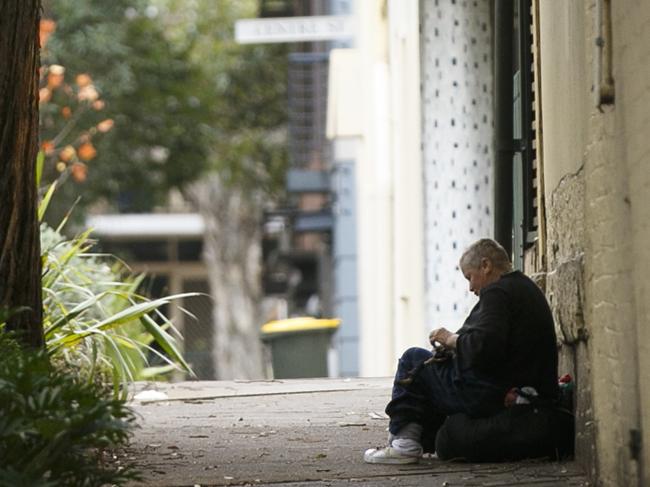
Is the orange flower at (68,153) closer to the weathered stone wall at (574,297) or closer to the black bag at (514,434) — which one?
the weathered stone wall at (574,297)

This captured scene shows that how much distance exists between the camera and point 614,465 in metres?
6.87

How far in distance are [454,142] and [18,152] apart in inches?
268

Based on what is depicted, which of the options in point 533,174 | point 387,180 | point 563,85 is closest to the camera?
point 563,85

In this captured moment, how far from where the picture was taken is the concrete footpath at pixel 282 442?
7.75 meters

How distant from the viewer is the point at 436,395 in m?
8.22

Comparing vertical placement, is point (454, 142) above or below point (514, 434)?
above

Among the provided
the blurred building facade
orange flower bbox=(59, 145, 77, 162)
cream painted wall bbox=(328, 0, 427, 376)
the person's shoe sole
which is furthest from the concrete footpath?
orange flower bbox=(59, 145, 77, 162)

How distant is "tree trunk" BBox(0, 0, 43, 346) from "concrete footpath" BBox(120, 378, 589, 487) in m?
1.09

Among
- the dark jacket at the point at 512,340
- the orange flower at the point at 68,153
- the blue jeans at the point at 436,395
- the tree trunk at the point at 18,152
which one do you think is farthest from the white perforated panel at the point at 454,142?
the tree trunk at the point at 18,152

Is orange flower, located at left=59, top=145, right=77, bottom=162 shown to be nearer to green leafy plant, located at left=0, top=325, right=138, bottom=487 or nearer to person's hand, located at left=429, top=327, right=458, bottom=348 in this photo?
person's hand, located at left=429, top=327, right=458, bottom=348

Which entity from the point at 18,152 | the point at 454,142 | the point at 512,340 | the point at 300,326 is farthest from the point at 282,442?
the point at 300,326

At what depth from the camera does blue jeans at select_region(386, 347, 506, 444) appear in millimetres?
7980

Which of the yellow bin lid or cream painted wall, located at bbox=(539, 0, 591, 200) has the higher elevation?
cream painted wall, located at bbox=(539, 0, 591, 200)

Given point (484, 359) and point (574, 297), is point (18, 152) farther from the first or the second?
point (574, 297)
